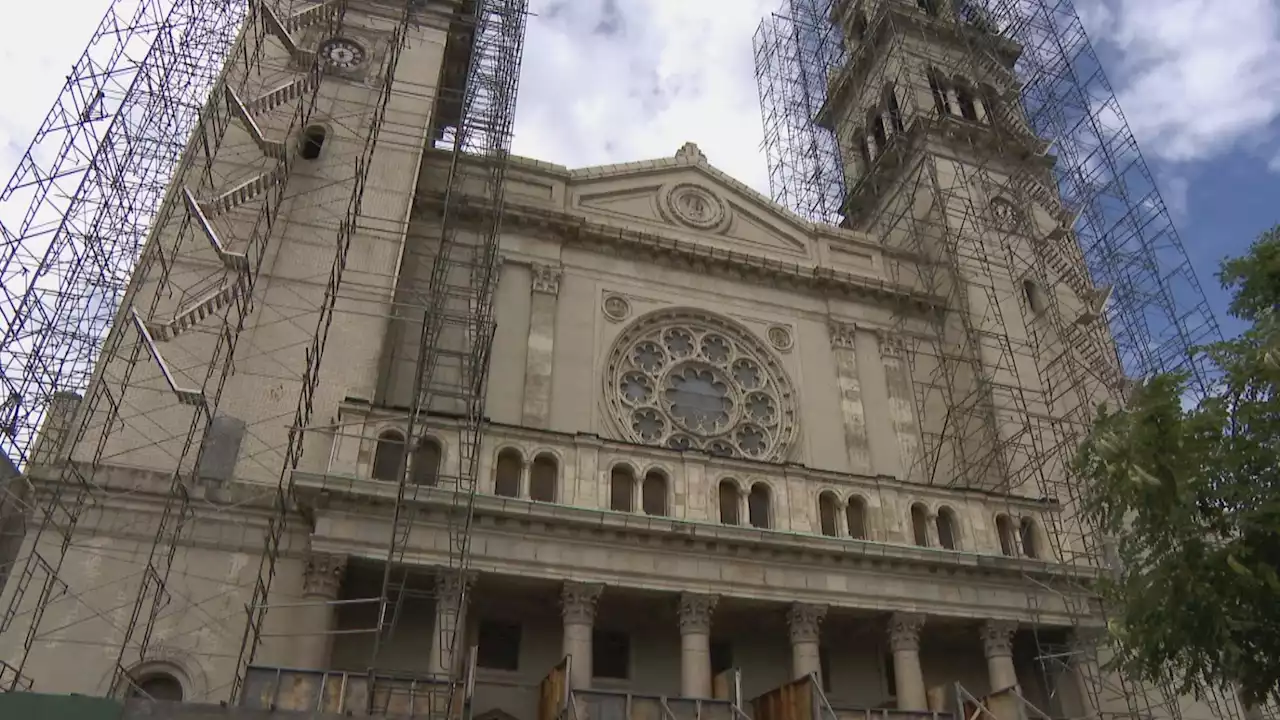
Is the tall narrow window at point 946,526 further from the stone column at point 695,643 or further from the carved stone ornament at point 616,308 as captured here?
the carved stone ornament at point 616,308

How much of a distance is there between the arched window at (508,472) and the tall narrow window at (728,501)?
13.6ft

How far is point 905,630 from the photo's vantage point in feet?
63.4

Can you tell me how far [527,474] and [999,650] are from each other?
1003cm

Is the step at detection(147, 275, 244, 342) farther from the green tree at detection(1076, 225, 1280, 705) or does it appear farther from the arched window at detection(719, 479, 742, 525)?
the green tree at detection(1076, 225, 1280, 705)

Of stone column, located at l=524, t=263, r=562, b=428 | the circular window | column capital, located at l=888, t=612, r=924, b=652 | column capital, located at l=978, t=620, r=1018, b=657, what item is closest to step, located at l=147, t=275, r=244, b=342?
stone column, located at l=524, t=263, r=562, b=428

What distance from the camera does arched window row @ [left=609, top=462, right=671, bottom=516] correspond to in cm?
1944

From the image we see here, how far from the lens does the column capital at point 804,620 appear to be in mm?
18625

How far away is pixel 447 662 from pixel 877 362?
14748 millimetres

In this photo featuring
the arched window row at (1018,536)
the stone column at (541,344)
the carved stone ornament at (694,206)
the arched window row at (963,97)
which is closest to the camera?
the arched window row at (1018,536)

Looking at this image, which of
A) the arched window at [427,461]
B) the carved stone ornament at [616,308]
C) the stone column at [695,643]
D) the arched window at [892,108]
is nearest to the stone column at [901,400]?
the carved stone ornament at [616,308]

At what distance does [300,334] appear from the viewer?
2083 centimetres

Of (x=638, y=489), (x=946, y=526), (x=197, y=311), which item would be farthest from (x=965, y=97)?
(x=197, y=311)

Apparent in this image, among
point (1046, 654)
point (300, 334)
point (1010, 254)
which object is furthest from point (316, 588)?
point (1010, 254)

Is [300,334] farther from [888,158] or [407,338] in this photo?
[888,158]
